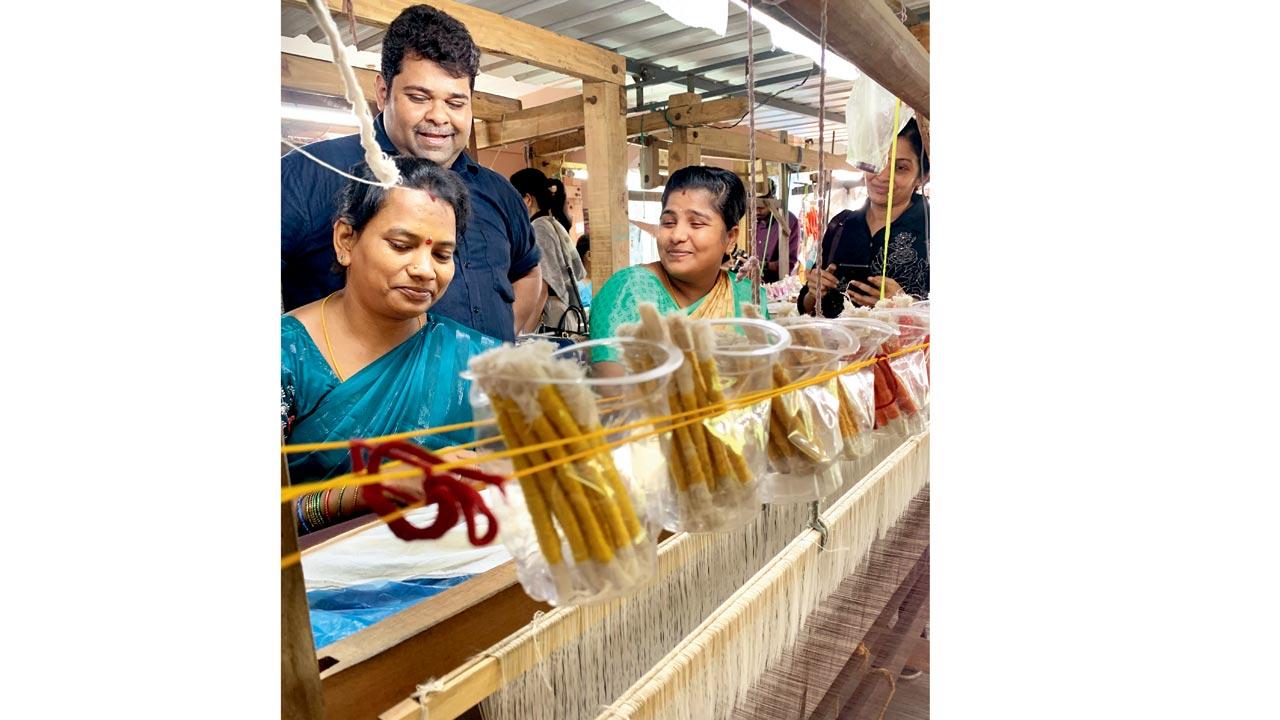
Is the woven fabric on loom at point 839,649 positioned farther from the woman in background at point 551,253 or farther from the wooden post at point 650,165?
the wooden post at point 650,165

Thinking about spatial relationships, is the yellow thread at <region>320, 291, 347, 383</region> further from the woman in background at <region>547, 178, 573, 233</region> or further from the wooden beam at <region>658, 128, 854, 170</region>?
the wooden beam at <region>658, 128, 854, 170</region>

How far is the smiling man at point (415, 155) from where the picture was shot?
129cm

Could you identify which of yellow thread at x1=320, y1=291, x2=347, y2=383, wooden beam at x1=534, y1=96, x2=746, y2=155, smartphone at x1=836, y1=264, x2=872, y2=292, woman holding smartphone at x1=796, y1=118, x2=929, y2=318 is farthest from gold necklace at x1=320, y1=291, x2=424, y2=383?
wooden beam at x1=534, y1=96, x2=746, y2=155

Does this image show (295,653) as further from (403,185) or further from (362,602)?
(403,185)

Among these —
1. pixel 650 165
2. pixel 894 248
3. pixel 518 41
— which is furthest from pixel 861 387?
pixel 650 165

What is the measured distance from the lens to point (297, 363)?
1293mm

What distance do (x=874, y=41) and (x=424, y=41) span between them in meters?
0.88

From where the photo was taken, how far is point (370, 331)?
1365 millimetres

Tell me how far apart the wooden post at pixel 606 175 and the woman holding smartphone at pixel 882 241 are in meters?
0.69

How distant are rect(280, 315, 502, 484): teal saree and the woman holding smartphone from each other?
1.37m
